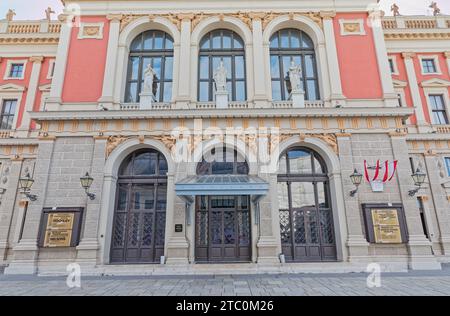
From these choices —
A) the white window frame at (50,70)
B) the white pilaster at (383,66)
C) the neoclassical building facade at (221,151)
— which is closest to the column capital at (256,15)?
the neoclassical building facade at (221,151)

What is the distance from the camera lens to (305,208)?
1344 cm

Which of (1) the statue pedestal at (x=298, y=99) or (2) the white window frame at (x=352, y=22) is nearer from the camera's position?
(1) the statue pedestal at (x=298, y=99)

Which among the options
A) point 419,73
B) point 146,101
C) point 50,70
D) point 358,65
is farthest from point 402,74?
point 50,70

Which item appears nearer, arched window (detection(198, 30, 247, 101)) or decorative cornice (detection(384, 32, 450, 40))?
arched window (detection(198, 30, 247, 101))

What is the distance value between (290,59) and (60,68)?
13.1 meters

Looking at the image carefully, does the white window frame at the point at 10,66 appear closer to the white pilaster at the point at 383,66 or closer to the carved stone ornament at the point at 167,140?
the carved stone ornament at the point at 167,140

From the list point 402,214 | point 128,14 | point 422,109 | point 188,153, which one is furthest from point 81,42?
point 422,109

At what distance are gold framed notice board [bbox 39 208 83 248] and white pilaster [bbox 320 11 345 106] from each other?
548 inches

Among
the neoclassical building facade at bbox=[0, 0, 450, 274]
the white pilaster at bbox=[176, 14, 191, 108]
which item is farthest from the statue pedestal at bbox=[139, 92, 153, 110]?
the white pilaster at bbox=[176, 14, 191, 108]

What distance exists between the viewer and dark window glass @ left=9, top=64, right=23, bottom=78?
20078mm

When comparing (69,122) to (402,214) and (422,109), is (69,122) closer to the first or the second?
(402,214)

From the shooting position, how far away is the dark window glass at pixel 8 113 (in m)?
19.2

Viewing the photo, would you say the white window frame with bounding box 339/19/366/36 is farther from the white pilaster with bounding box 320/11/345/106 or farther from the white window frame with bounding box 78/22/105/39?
the white window frame with bounding box 78/22/105/39

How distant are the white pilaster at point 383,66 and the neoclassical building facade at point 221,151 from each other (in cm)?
7
